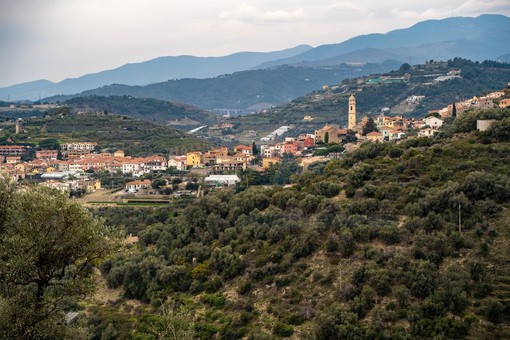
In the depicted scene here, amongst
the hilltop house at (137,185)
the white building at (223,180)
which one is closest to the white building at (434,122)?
the white building at (223,180)

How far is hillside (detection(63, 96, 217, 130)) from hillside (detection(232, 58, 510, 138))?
27.9m

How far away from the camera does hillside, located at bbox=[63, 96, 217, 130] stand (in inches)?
5615

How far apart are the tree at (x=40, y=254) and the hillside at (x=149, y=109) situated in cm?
12775

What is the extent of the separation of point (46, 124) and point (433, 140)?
7067 centimetres

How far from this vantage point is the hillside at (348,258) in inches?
565

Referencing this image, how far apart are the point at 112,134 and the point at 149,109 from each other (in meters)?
71.8

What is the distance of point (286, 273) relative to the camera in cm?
1836

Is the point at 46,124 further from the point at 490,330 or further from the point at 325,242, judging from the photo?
the point at 490,330

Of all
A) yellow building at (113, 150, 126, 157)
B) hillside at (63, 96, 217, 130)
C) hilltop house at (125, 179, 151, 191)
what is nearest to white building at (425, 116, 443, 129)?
hilltop house at (125, 179, 151, 191)

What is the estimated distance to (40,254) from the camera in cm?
1009

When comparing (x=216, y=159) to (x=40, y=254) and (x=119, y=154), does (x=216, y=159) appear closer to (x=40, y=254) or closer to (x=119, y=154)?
(x=119, y=154)

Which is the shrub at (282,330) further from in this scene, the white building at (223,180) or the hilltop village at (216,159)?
the white building at (223,180)

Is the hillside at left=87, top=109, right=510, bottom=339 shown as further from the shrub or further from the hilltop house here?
the hilltop house

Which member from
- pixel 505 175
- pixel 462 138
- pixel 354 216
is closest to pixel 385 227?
pixel 354 216
